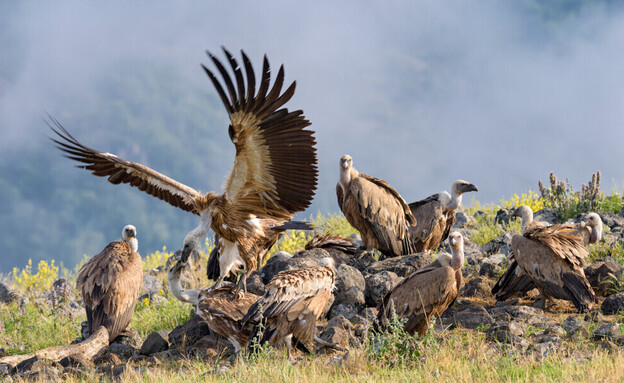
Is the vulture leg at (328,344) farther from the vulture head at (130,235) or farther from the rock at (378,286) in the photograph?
the vulture head at (130,235)

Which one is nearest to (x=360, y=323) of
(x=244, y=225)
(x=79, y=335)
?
(x=244, y=225)

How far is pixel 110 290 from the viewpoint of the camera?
28.3 feet

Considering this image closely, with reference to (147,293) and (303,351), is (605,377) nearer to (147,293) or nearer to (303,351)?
(303,351)

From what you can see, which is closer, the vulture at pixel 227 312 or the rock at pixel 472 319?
the vulture at pixel 227 312

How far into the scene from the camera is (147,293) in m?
12.1

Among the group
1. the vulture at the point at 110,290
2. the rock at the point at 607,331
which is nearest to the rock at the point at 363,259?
the vulture at the point at 110,290

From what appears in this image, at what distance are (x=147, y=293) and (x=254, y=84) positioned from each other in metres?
6.77

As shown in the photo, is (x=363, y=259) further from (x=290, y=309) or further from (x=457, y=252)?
(x=290, y=309)

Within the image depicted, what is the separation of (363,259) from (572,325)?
3858 mm

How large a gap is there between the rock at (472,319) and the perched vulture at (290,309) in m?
1.65

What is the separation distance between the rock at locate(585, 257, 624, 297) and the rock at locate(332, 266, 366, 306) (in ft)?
10.3

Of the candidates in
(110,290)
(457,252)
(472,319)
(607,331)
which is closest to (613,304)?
(607,331)

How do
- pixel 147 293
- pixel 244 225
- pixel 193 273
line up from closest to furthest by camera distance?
pixel 244 225, pixel 147 293, pixel 193 273

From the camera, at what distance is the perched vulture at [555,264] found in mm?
7707
